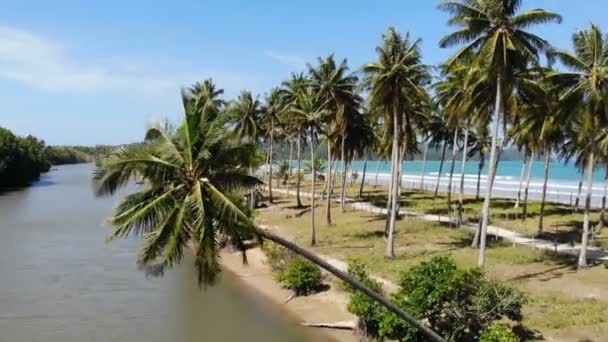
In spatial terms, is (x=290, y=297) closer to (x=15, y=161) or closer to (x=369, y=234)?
(x=369, y=234)

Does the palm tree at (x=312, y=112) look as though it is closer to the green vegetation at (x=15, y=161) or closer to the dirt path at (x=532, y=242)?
the dirt path at (x=532, y=242)

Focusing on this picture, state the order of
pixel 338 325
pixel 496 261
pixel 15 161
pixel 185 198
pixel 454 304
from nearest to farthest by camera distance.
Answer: pixel 185 198 < pixel 454 304 < pixel 338 325 < pixel 496 261 < pixel 15 161

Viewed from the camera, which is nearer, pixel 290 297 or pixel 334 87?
pixel 290 297

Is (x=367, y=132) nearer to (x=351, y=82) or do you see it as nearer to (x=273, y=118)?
(x=351, y=82)

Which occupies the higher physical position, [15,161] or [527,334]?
[527,334]

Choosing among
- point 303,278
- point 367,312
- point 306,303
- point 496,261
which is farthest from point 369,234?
point 367,312

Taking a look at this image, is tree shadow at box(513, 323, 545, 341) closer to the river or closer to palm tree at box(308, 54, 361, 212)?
the river

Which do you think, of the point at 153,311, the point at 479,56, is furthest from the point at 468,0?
the point at 153,311
